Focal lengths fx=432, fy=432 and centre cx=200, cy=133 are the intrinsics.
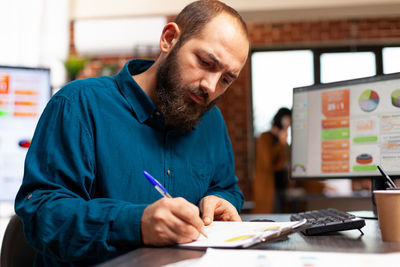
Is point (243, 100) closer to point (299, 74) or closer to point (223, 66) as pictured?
point (299, 74)

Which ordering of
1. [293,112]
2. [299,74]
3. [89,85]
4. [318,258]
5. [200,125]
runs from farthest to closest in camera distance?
[299,74], [293,112], [200,125], [89,85], [318,258]

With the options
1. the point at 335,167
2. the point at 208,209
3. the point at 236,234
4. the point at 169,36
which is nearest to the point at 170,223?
the point at 236,234

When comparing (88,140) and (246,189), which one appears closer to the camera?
(88,140)

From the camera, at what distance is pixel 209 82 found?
1074mm

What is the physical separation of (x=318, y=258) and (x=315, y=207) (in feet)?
9.70

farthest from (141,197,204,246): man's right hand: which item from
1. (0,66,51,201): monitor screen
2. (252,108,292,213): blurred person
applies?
(252,108,292,213): blurred person

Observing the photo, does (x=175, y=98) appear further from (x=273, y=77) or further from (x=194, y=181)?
(x=273, y=77)

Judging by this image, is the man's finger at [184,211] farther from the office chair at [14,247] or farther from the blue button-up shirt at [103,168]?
the office chair at [14,247]

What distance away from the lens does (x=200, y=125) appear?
1303 mm

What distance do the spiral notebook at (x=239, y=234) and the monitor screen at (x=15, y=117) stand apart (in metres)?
1.45

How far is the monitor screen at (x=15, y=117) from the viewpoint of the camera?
2.06 meters

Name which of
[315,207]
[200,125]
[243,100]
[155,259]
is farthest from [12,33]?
[243,100]

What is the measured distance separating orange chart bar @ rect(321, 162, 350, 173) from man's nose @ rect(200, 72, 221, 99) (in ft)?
1.76

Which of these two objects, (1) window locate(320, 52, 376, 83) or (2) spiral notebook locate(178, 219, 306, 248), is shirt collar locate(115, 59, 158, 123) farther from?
(1) window locate(320, 52, 376, 83)
